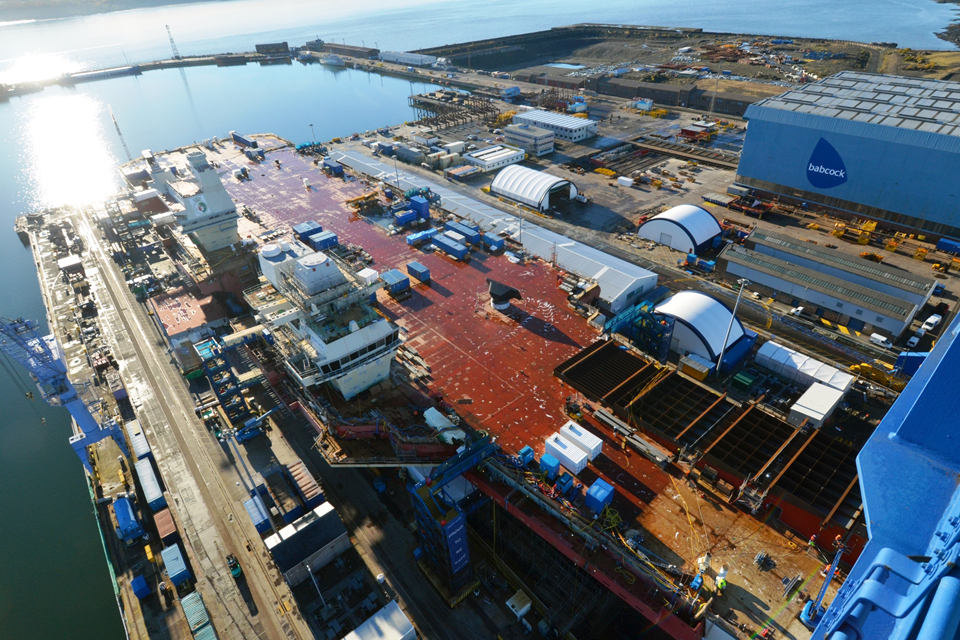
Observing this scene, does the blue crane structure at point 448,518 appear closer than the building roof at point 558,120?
Yes

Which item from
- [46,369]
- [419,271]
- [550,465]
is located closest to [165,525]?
[46,369]

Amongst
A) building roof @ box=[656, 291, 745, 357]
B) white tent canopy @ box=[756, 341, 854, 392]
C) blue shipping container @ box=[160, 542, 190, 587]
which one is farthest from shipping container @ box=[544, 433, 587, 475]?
blue shipping container @ box=[160, 542, 190, 587]

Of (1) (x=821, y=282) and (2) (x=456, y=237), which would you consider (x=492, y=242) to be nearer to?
(2) (x=456, y=237)

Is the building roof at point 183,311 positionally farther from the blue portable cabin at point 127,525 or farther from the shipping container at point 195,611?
the shipping container at point 195,611

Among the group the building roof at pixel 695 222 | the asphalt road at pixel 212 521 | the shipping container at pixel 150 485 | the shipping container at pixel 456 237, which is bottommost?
the asphalt road at pixel 212 521

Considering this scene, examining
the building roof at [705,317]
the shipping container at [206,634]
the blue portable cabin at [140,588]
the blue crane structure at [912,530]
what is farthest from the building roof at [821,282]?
the blue portable cabin at [140,588]

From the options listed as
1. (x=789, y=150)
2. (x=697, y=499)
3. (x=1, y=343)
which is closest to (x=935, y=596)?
(x=697, y=499)
